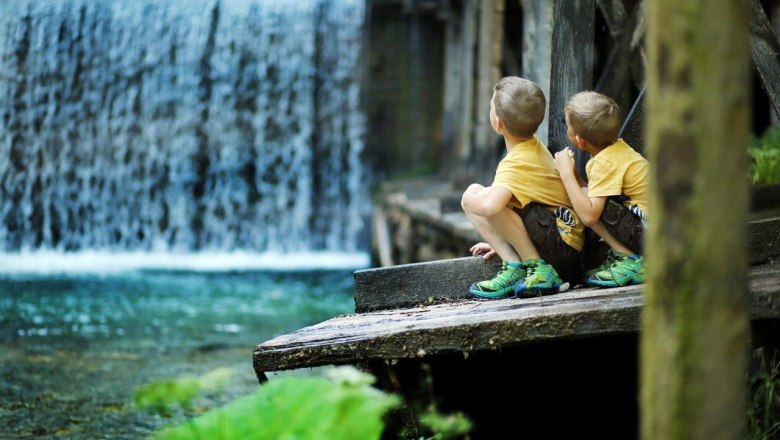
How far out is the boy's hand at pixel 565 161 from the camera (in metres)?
3.43

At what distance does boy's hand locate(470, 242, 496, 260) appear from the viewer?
144 inches

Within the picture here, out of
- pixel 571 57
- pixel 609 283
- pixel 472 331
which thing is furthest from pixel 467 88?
pixel 472 331

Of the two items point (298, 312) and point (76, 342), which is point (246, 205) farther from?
point (76, 342)

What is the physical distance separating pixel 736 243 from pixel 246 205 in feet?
32.7

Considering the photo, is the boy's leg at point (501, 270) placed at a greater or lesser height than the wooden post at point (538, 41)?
lesser

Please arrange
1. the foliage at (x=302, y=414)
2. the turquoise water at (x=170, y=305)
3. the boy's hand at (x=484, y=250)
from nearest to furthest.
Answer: the foliage at (x=302, y=414) < the boy's hand at (x=484, y=250) < the turquoise water at (x=170, y=305)

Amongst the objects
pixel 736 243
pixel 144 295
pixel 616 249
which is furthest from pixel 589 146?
pixel 144 295

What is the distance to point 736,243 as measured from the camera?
1635 millimetres

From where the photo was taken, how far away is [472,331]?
263 cm

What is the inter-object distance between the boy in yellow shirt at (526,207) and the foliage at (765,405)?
2.42 feet

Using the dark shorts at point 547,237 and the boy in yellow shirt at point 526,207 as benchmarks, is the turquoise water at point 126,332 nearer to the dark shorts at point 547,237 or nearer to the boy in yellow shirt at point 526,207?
the boy in yellow shirt at point 526,207

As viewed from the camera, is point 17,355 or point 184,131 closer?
point 17,355

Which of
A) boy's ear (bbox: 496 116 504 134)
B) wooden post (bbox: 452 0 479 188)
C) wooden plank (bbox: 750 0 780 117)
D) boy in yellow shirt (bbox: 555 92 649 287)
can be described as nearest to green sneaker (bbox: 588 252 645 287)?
boy in yellow shirt (bbox: 555 92 649 287)

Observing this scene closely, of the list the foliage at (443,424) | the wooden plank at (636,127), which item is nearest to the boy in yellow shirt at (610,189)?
the wooden plank at (636,127)
